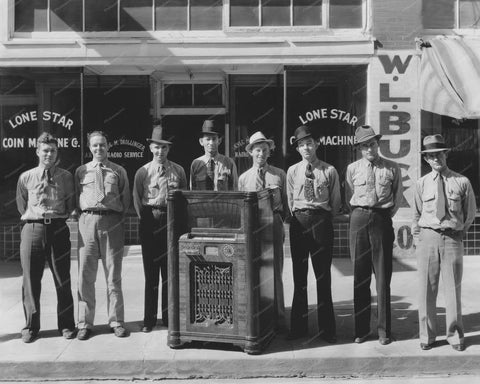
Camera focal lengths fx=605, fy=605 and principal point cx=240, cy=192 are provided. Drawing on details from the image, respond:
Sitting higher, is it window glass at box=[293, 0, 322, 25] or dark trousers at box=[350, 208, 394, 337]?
window glass at box=[293, 0, 322, 25]

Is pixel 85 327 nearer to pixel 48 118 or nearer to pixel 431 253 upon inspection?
pixel 431 253

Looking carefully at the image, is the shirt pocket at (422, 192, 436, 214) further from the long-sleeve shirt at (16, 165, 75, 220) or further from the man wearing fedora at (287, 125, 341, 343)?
the long-sleeve shirt at (16, 165, 75, 220)

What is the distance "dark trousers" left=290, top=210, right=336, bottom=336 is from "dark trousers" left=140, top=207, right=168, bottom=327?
1.31 metres

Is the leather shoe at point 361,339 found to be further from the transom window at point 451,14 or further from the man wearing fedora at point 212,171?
the transom window at point 451,14

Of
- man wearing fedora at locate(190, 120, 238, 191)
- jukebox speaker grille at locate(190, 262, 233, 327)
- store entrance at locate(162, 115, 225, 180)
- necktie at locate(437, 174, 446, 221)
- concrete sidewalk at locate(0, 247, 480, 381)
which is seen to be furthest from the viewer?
store entrance at locate(162, 115, 225, 180)

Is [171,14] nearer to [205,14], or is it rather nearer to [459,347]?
[205,14]

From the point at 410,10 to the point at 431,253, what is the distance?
5676 millimetres

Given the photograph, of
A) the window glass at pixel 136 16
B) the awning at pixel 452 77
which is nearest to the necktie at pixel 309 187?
the awning at pixel 452 77

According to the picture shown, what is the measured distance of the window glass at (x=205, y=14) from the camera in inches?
396

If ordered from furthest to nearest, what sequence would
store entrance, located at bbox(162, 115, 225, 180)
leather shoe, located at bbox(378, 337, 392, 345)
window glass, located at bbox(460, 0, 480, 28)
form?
1. store entrance, located at bbox(162, 115, 225, 180)
2. window glass, located at bbox(460, 0, 480, 28)
3. leather shoe, located at bbox(378, 337, 392, 345)

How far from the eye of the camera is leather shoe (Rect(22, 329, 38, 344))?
18.7ft

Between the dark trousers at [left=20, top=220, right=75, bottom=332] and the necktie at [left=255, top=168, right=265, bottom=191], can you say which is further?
the necktie at [left=255, top=168, right=265, bottom=191]

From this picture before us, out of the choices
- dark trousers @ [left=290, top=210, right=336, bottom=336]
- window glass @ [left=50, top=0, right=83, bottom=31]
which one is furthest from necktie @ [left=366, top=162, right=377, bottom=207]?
window glass @ [left=50, top=0, right=83, bottom=31]

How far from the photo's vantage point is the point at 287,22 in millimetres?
10055
